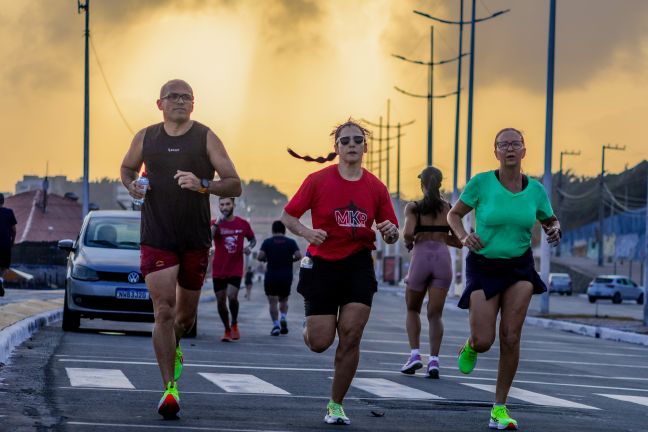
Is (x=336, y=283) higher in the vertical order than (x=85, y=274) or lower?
higher

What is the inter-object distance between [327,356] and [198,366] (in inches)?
114

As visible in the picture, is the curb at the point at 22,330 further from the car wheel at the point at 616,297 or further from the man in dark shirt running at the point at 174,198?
the car wheel at the point at 616,297

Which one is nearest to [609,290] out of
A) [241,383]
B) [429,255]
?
[429,255]

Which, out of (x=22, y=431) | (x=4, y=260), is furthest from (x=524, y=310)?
(x=4, y=260)

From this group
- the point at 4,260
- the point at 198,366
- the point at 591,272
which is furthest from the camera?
the point at 591,272

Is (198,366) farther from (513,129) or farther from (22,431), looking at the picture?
(22,431)

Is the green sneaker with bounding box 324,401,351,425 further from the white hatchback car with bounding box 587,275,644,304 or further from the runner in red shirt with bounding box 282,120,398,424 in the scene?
the white hatchback car with bounding box 587,275,644,304

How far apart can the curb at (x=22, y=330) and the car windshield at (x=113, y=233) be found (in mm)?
1361

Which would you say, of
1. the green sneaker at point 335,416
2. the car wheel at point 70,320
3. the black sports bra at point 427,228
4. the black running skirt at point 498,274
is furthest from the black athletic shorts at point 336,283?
the car wheel at point 70,320

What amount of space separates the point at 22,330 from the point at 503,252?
29.3 feet

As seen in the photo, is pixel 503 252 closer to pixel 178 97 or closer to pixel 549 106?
pixel 178 97

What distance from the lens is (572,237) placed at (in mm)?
146000

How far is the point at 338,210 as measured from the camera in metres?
9.23

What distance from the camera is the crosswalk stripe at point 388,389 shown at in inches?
447
